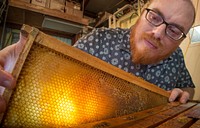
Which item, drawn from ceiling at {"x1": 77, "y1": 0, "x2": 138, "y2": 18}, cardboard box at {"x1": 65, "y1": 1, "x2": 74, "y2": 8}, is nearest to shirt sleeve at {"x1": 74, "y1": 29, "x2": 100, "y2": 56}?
cardboard box at {"x1": 65, "y1": 1, "x2": 74, "y2": 8}

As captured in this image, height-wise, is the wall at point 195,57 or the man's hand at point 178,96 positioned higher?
the wall at point 195,57

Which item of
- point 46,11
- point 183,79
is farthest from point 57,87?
point 46,11

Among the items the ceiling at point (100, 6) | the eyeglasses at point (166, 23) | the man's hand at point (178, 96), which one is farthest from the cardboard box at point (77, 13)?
the man's hand at point (178, 96)

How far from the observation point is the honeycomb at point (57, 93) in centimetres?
45

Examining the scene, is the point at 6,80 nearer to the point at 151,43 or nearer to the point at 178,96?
the point at 151,43

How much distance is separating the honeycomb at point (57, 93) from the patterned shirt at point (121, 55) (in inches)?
21.5

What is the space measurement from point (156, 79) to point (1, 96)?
3.67ft

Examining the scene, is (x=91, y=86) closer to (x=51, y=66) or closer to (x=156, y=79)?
(x=51, y=66)

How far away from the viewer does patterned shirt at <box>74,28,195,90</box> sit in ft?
3.94

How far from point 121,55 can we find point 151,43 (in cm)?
24

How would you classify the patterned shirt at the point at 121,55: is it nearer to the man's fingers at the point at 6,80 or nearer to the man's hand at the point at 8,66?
the man's hand at the point at 8,66

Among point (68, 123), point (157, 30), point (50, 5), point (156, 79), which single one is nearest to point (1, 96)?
point (68, 123)

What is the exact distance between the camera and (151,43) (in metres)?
1.07

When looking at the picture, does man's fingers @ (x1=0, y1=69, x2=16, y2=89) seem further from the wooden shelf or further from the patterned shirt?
the wooden shelf
